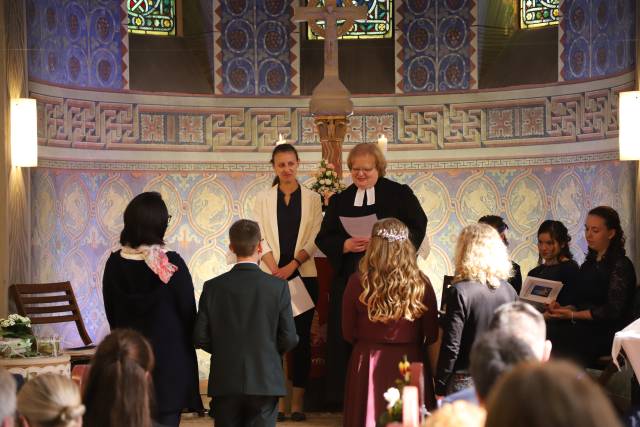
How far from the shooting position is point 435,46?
440 inches

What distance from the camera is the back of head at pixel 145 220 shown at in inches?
189

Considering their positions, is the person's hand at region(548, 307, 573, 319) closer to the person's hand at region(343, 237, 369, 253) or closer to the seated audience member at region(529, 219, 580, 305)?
the seated audience member at region(529, 219, 580, 305)

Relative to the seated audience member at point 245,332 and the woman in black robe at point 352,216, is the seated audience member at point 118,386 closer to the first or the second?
the seated audience member at point 245,332

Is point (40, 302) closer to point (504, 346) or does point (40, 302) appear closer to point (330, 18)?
point (330, 18)

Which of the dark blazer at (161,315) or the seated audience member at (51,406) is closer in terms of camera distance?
the seated audience member at (51,406)

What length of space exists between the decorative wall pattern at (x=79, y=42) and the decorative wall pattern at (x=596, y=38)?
4.35m

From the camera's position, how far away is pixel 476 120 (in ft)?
35.9

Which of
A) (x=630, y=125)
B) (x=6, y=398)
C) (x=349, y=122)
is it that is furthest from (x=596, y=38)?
(x=6, y=398)

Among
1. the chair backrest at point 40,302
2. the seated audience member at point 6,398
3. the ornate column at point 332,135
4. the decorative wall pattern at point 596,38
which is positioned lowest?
the chair backrest at point 40,302

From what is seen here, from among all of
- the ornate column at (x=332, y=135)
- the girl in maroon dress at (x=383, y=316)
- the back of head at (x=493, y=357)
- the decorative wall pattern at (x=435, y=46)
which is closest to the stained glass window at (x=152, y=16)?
the decorative wall pattern at (x=435, y=46)

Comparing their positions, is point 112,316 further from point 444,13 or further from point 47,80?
point 444,13

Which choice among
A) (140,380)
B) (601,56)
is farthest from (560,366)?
(601,56)

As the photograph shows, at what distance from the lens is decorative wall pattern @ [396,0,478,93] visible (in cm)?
1109

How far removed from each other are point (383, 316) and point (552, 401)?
3.35 meters
